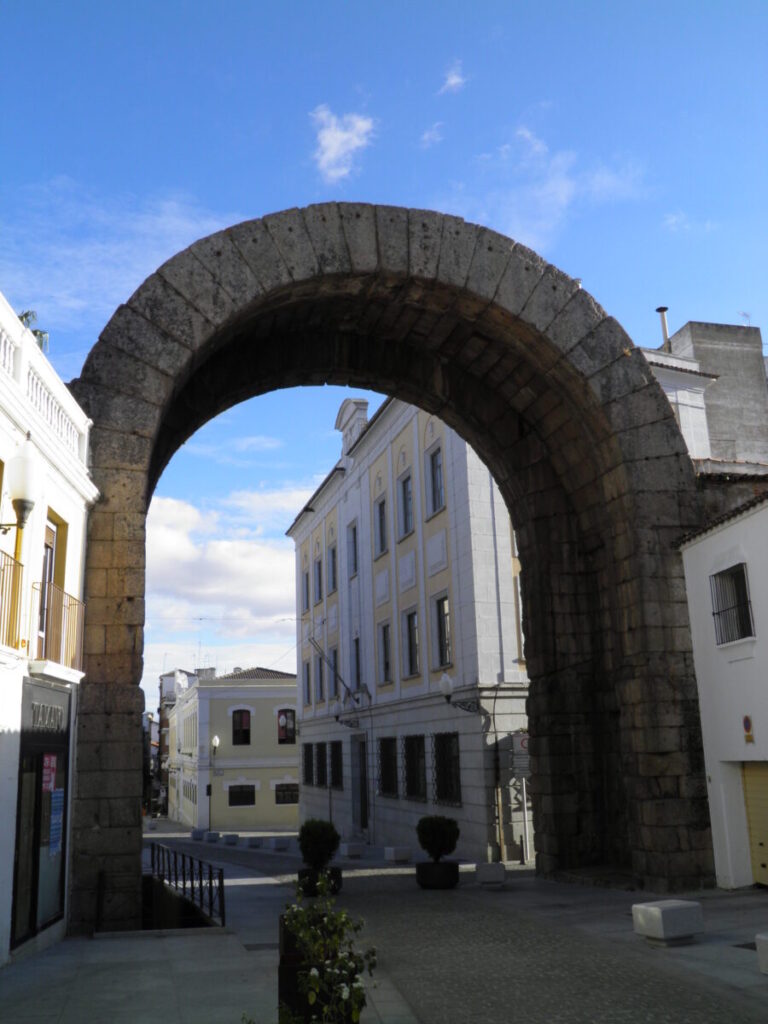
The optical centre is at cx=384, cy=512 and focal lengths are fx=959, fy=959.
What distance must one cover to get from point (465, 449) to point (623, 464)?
8851mm

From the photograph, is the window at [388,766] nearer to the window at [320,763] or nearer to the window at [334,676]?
the window at [334,676]

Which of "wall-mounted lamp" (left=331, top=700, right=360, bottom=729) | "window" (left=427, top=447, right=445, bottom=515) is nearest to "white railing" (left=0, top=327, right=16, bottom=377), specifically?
"window" (left=427, top=447, right=445, bottom=515)

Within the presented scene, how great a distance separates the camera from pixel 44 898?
34.7 feet

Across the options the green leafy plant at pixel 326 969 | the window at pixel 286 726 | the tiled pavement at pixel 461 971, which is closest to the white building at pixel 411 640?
the tiled pavement at pixel 461 971

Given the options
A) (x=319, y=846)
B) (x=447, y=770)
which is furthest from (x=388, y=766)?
(x=319, y=846)

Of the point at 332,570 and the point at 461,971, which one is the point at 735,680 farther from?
the point at 332,570

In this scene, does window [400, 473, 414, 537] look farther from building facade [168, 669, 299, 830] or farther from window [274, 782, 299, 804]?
window [274, 782, 299, 804]

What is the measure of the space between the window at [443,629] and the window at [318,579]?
1351 centimetres

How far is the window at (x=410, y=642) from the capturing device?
27156 mm

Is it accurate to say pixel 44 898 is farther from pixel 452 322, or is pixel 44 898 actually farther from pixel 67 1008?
pixel 452 322

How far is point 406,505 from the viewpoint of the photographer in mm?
28453

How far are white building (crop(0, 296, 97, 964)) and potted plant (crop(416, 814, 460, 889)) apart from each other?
6.77m

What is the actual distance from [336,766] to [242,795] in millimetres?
15408

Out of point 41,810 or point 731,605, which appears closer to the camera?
point 41,810
